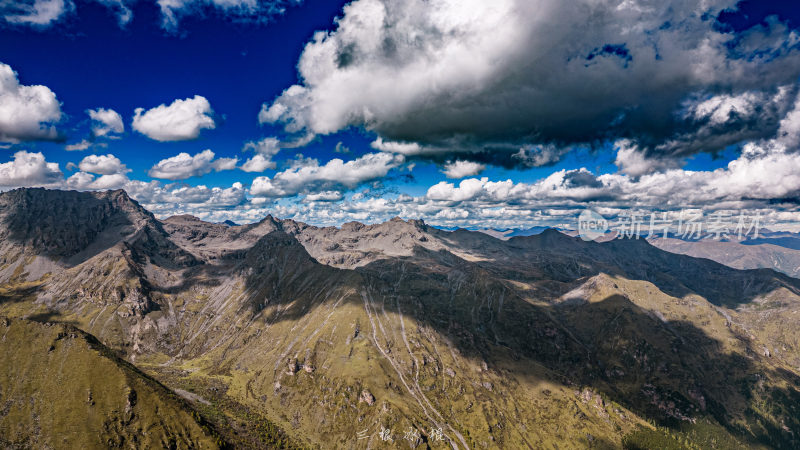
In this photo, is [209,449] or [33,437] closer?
[33,437]

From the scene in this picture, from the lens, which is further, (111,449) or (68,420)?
(68,420)

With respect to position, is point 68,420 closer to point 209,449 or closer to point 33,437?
point 33,437

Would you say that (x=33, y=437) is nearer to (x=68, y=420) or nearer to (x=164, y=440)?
(x=68, y=420)

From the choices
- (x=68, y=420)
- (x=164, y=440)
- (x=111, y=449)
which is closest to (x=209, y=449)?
(x=164, y=440)

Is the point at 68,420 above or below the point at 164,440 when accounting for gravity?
above

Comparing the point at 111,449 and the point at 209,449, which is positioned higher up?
the point at 111,449

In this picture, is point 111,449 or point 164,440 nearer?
point 111,449

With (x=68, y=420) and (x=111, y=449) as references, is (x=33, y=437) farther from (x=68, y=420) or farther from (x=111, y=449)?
(x=111, y=449)

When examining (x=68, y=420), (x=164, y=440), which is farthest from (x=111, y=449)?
(x=68, y=420)
